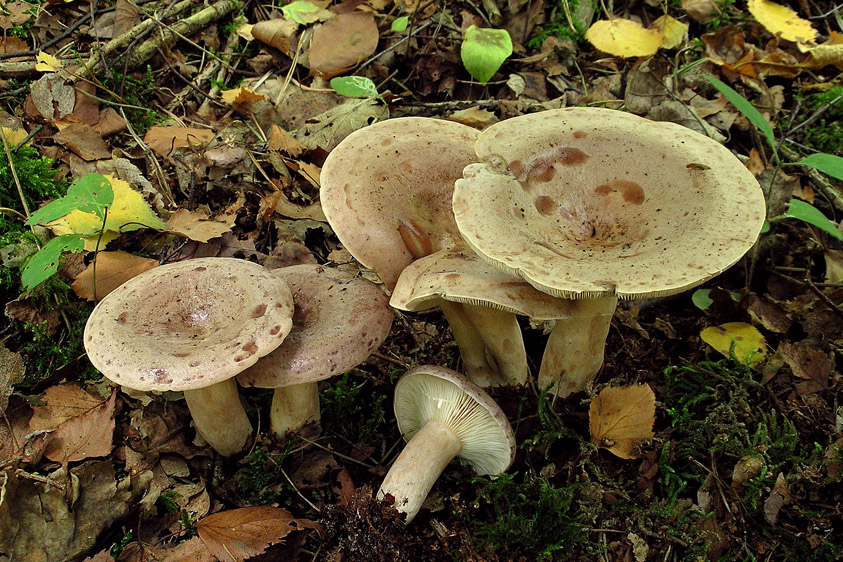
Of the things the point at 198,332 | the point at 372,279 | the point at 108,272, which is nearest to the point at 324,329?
the point at 198,332

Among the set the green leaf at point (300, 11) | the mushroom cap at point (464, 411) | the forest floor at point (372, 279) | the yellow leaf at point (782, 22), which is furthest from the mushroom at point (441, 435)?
the yellow leaf at point (782, 22)

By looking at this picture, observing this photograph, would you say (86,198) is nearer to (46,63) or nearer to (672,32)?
(46,63)

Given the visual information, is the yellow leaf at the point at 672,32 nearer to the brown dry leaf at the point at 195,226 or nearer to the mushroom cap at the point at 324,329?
the mushroom cap at the point at 324,329

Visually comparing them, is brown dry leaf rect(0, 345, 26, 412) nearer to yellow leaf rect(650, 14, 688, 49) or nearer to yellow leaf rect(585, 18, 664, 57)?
yellow leaf rect(585, 18, 664, 57)

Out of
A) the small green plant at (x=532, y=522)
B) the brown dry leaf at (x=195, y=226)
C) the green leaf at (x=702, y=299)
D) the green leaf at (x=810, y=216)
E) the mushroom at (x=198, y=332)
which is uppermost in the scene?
the mushroom at (x=198, y=332)

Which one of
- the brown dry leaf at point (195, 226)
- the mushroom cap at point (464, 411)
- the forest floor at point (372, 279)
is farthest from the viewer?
the brown dry leaf at point (195, 226)

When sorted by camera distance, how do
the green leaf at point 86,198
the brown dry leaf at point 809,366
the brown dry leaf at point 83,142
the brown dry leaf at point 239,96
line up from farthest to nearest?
the brown dry leaf at point 239,96 → the brown dry leaf at point 83,142 → the brown dry leaf at point 809,366 → the green leaf at point 86,198
